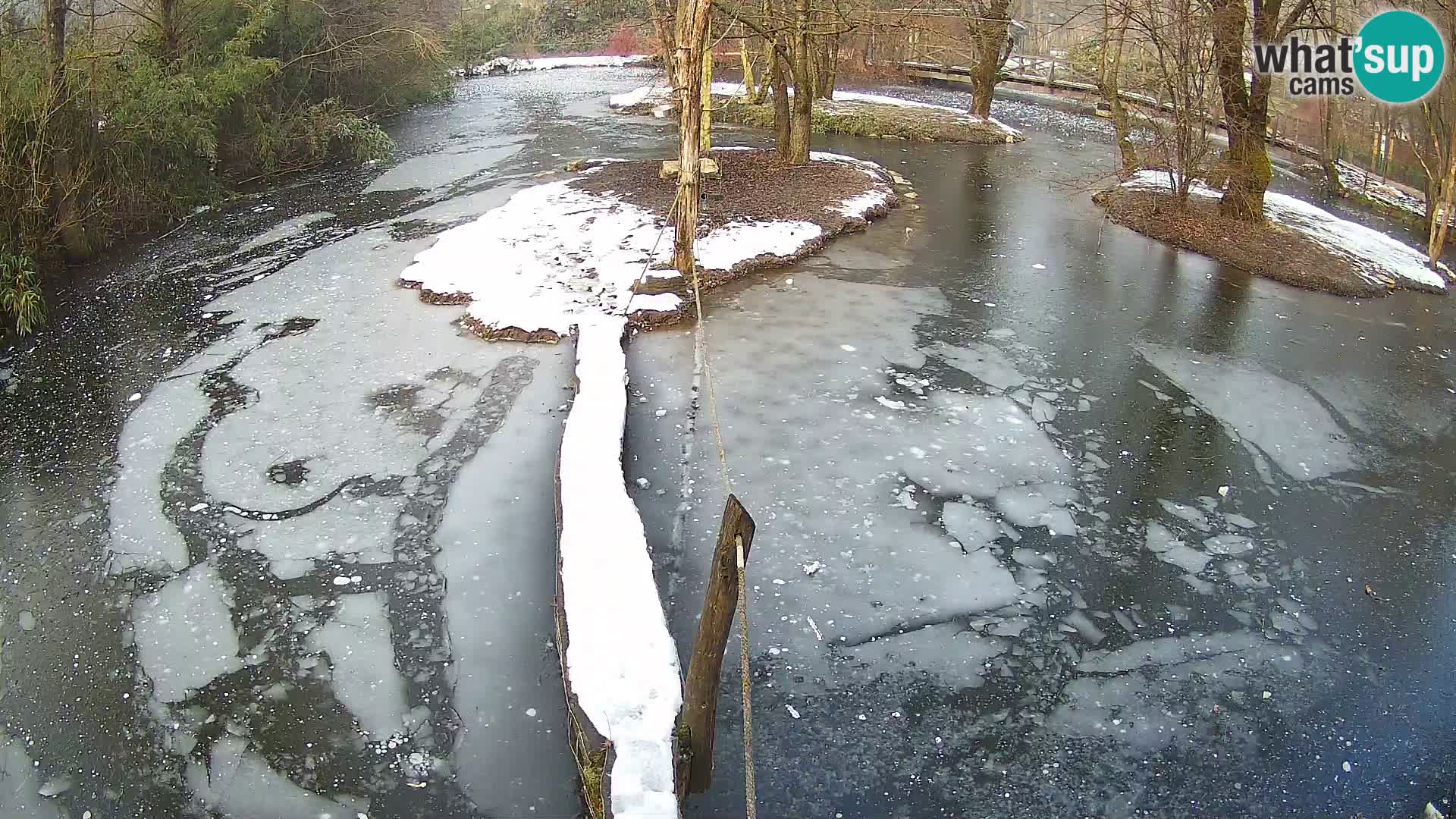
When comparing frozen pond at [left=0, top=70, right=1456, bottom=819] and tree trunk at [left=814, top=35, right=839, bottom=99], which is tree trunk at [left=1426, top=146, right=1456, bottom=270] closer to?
frozen pond at [left=0, top=70, right=1456, bottom=819]

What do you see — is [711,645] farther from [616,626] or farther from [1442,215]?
[1442,215]

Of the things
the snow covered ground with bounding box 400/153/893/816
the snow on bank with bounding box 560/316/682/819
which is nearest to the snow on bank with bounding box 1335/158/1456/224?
the snow covered ground with bounding box 400/153/893/816

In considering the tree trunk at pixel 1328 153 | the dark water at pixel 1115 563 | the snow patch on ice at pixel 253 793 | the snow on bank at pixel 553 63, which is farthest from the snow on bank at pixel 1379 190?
the snow on bank at pixel 553 63

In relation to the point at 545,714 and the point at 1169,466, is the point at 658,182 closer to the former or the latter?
the point at 1169,466

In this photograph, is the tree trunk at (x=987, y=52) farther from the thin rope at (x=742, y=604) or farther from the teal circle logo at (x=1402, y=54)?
the thin rope at (x=742, y=604)

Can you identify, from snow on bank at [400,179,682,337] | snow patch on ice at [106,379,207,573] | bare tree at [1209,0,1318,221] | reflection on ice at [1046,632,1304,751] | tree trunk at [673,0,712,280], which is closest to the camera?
reflection on ice at [1046,632,1304,751]

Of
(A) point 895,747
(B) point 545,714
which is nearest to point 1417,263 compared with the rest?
(A) point 895,747
